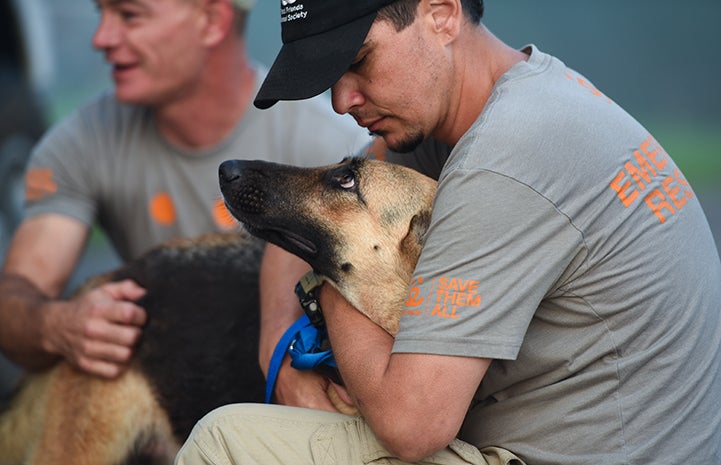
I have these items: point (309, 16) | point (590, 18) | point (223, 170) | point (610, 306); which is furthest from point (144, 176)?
point (590, 18)

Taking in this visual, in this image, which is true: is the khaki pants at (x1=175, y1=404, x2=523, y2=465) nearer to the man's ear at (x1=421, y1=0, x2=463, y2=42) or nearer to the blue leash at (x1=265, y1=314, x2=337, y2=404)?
the blue leash at (x1=265, y1=314, x2=337, y2=404)

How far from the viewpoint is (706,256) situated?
256 centimetres

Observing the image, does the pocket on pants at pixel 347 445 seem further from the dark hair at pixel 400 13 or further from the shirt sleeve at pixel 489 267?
the dark hair at pixel 400 13

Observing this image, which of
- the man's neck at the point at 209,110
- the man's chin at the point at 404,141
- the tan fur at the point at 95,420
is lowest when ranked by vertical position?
the tan fur at the point at 95,420

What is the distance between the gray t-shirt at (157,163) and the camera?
4215 millimetres

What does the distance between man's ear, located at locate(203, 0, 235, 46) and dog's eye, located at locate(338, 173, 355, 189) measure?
5.83ft

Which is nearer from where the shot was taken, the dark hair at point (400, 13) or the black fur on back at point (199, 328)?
the dark hair at point (400, 13)

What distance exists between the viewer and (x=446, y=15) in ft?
8.53

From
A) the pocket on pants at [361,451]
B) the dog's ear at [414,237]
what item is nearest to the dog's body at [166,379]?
the pocket on pants at [361,451]

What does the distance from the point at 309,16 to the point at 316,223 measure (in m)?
0.56

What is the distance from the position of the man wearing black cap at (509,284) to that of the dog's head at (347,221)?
0.37ft

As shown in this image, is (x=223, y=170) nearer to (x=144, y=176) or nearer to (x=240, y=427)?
(x=240, y=427)

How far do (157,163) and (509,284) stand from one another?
2380 mm

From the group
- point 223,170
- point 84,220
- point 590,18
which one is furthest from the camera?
point 590,18
